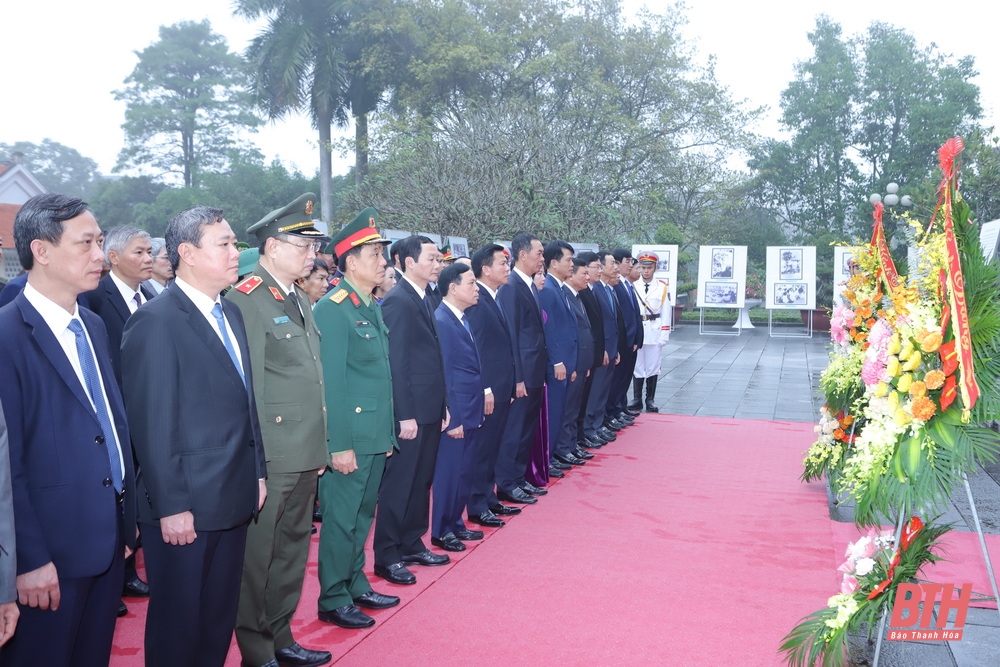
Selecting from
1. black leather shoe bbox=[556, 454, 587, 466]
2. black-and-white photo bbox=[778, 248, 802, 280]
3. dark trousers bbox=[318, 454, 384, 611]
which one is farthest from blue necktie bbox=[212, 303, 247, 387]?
black-and-white photo bbox=[778, 248, 802, 280]

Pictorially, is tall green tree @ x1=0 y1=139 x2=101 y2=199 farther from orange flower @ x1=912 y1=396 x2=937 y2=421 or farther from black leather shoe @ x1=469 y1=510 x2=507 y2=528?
orange flower @ x1=912 y1=396 x2=937 y2=421

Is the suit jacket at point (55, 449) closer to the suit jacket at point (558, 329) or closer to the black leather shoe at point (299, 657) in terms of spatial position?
the black leather shoe at point (299, 657)

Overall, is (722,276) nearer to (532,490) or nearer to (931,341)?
(532,490)

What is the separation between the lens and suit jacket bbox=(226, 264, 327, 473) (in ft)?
9.20

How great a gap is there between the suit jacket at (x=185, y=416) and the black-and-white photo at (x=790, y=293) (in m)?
18.0

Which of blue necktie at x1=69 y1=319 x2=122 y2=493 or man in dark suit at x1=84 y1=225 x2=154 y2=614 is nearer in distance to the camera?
blue necktie at x1=69 y1=319 x2=122 y2=493

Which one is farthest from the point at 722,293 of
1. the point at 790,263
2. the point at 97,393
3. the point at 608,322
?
the point at 97,393

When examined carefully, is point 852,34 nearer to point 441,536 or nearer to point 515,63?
point 515,63

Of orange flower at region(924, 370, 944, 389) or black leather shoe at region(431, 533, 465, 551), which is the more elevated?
orange flower at region(924, 370, 944, 389)

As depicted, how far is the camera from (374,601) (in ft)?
11.6

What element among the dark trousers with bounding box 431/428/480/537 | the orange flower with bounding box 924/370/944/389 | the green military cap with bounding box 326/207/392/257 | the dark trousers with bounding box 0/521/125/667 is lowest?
the dark trousers with bounding box 431/428/480/537

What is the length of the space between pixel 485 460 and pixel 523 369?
76cm

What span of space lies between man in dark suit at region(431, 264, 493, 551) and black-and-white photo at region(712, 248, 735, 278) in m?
15.6

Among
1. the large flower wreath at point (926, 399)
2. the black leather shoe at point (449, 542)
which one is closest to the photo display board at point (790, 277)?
the black leather shoe at point (449, 542)
